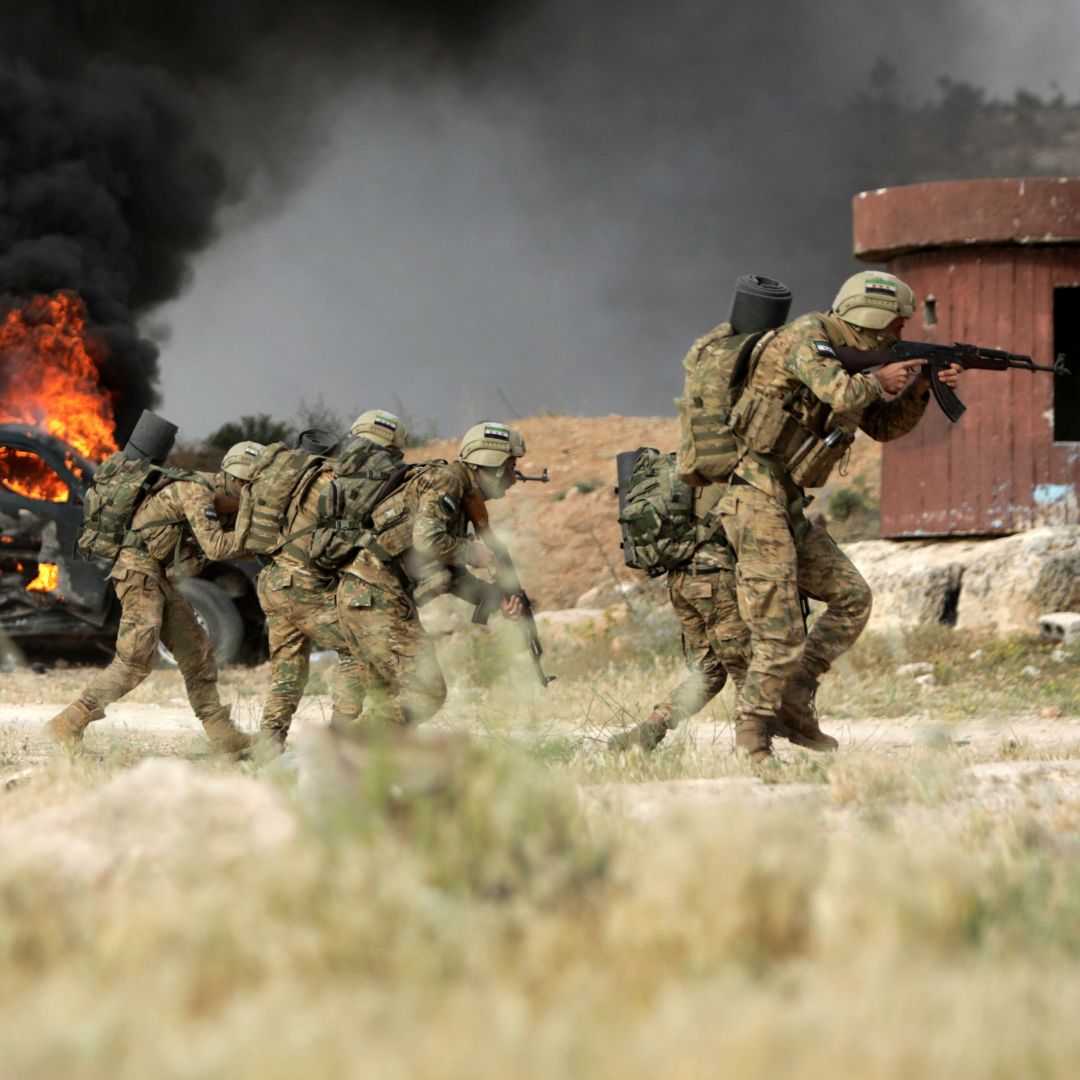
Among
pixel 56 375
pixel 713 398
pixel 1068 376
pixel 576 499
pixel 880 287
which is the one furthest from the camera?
pixel 576 499

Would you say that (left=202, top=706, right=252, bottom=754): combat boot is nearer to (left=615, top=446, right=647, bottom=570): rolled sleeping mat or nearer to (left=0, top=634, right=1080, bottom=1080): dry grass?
(left=615, top=446, right=647, bottom=570): rolled sleeping mat

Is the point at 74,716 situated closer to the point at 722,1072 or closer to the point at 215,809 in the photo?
the point at 215,809

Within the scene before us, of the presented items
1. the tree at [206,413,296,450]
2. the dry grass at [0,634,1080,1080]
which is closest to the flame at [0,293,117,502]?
the tree at [206,413,296,450]

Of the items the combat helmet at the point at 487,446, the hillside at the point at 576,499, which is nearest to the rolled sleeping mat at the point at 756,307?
the combat helmet at the point at 487,446

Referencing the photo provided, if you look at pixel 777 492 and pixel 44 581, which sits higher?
pixel 777 492

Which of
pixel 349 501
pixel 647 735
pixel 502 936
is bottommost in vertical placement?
pixel 647 735

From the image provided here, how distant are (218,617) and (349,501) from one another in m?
5.80

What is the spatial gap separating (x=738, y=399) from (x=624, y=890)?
11.8 ft

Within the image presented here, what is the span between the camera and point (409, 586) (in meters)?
7.73

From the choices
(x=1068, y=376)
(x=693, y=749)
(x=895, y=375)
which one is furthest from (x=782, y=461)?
(x=1068, y=376)

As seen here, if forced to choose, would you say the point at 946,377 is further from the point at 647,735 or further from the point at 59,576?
the point at 59,576

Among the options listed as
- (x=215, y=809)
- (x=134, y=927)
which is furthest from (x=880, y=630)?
(x=134, y=927)

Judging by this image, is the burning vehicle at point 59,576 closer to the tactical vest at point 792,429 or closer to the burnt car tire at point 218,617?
the burnt car tire at point 218,617

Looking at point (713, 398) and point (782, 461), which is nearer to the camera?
point (782, 461)
